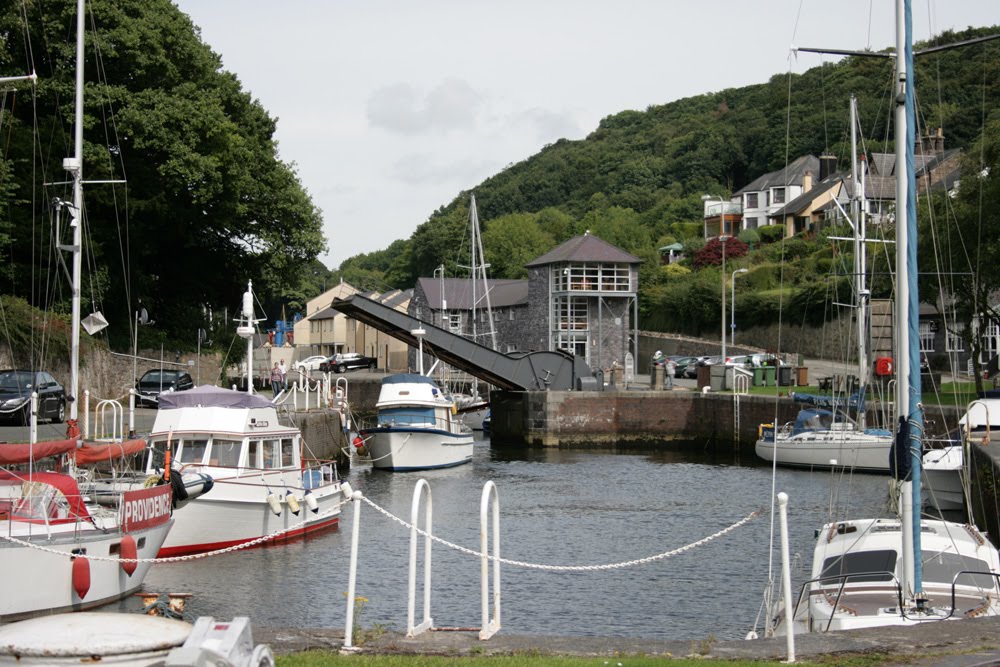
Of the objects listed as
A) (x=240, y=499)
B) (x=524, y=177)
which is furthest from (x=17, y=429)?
(x=524, y=177)

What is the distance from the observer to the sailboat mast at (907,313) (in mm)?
11750

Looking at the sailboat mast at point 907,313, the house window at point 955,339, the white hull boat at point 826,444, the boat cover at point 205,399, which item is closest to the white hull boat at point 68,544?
the boat cover at point 205,399

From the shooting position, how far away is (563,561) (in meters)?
21.9

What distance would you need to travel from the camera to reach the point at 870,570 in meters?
13.7

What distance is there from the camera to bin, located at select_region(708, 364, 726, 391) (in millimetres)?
49562

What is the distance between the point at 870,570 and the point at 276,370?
43.3 m

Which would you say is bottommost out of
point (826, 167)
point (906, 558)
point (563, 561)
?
point (563, 561)

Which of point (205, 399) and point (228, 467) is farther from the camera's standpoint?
point (205, 399)

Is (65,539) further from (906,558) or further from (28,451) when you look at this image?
(906,558)

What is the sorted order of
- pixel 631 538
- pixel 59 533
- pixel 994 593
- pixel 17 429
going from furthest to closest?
pixel 17 429 → pixel 631 538 → pixel 59 533 → pixel 994 593

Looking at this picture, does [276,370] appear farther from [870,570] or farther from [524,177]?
[524,177]

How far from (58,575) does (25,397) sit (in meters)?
15.2

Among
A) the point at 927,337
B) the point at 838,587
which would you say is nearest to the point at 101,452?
the point at 838,587

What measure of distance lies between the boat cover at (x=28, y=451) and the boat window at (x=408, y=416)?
2066 cm
